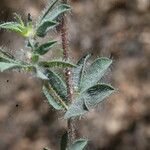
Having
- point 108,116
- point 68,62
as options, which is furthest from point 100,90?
point 108,116

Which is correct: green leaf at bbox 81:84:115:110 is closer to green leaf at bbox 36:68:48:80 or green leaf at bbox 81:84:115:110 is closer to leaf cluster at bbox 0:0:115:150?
leaf cluster at bbox 0:0:115:150

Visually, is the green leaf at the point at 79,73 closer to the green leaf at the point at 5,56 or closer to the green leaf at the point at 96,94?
the green leaf at the point at 96,94

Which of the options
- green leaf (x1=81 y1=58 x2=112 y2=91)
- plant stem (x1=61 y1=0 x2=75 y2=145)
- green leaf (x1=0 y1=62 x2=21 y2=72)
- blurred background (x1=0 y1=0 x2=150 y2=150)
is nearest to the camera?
green leaf (x1=0 y1=62 x2=21 y2=72)

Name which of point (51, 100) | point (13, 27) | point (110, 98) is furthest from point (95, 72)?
point (110, 98)

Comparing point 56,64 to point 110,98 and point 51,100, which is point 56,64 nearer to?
point 51,100

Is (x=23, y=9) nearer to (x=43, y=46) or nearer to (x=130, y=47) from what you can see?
(x=130, y=47)

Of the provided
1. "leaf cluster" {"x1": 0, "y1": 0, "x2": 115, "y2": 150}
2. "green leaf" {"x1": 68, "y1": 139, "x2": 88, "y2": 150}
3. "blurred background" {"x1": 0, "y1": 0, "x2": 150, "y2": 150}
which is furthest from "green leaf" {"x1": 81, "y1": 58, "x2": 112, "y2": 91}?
"blurred background" {"x1": 0, "y1": 0, "x2": 150, "y2": 150}
